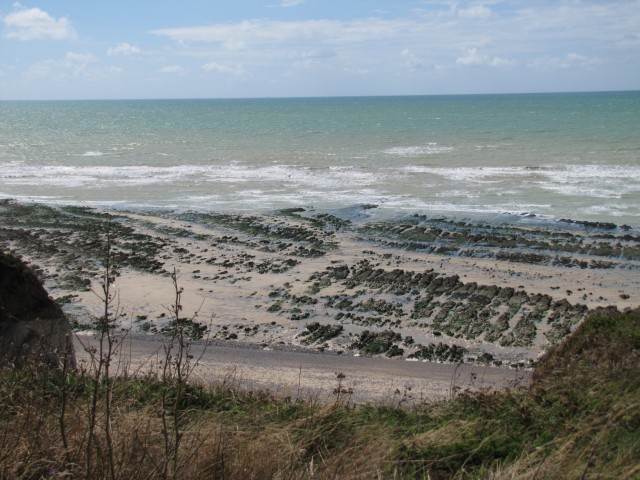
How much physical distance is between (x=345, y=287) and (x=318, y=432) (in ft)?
40.5

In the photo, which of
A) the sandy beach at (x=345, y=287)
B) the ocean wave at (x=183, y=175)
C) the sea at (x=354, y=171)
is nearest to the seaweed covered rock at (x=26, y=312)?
the sandy beach at (x=345, y=287)

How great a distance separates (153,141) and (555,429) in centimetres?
6555

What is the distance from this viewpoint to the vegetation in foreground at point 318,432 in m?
4.50

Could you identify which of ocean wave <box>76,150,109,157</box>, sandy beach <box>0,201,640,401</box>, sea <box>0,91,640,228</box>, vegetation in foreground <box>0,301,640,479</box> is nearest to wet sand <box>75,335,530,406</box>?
sandy beach <box>0,201,640,401</box>

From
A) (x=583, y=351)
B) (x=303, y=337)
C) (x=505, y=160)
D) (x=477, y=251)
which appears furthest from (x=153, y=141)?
(x=583, y=351)

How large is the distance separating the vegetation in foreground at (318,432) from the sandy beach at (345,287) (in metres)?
2.38

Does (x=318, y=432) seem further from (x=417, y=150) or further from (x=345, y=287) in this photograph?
(x=417, y=150)

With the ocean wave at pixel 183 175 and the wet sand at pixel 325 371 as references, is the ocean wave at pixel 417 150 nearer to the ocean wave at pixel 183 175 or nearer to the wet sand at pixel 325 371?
the ocean wave at pixel 183 175

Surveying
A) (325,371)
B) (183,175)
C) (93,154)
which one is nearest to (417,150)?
(183,175)

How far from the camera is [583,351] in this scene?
9.33 metres

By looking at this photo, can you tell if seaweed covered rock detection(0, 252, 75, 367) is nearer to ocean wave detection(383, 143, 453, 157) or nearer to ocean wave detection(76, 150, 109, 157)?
ocean wave detection(383, 143, 453, 157)

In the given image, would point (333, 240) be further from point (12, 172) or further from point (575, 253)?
point (12, 172)

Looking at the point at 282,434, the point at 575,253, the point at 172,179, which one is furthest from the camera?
the point at 172,179

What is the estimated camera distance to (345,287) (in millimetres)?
18688
